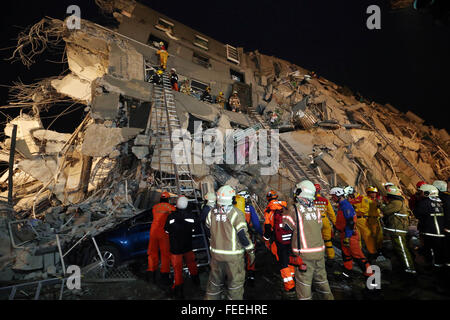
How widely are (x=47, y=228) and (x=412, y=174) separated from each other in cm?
2062

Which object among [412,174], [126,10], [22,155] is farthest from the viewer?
[412,174]

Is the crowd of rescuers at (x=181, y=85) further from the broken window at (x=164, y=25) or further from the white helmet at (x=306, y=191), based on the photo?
the white helmet at (x=306, y=191)

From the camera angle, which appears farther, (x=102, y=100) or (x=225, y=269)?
(x=102, y=100)

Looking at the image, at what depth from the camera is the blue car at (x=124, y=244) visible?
433 centimetres

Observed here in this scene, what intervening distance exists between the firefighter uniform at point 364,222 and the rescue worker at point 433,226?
88cm

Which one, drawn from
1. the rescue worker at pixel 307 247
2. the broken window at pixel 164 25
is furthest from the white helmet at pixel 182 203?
the broken window at pixel 164 25

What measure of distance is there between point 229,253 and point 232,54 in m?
18.3

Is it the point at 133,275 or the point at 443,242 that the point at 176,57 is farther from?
the point at 443,242

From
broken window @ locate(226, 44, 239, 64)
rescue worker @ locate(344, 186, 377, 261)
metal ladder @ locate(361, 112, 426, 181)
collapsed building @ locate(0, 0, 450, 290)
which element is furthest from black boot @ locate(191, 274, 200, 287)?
broken window @ locate(226, 44, 239, 64)

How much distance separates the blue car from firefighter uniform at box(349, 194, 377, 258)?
374 centimetres

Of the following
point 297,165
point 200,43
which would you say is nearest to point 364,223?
point 297,165

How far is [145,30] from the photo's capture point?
12.4m

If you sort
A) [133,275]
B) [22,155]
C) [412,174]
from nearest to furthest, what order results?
1. [133,275]
2. [22,155]
3. [412,174]
